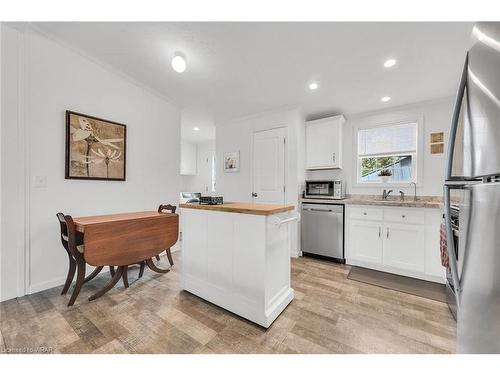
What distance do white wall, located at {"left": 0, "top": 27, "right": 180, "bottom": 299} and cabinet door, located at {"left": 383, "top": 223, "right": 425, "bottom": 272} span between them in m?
3.43

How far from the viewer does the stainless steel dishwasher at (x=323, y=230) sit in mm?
2799

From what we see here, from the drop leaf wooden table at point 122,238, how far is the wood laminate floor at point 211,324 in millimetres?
329

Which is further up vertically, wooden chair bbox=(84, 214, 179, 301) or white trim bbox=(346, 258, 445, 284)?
wooden chair bbox=(84, 214, 179, 301)

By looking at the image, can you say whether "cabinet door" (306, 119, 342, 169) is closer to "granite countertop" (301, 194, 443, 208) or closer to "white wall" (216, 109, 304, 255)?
Result: "white wall" (216, 109, 304, 255)

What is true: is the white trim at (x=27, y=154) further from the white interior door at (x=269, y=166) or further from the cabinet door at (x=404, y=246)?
the cabinet door at (x=404, y=246)

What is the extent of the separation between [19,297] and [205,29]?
2879mm

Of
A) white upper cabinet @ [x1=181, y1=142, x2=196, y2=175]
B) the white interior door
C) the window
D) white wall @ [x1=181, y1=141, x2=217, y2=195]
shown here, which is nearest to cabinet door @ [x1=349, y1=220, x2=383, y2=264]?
the window

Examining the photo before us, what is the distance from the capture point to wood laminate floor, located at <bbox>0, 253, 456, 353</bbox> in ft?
4.17

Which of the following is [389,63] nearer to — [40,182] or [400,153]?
[400,153]

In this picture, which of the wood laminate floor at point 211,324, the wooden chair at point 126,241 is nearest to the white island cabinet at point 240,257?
the wood laminate floor at point 211,324

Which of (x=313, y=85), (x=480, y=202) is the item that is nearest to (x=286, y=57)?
(x=313, y=85)

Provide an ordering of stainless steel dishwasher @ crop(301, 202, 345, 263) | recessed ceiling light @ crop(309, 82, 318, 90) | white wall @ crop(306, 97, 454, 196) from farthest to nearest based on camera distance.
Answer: stainless steel dishwasher @ crop(301, 202, 345, 263) < white wall @ crop(306, 97, 454, 196) < recessed ceiling light @ crop(309, 82, 318, 90)

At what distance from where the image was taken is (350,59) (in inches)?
76.2
